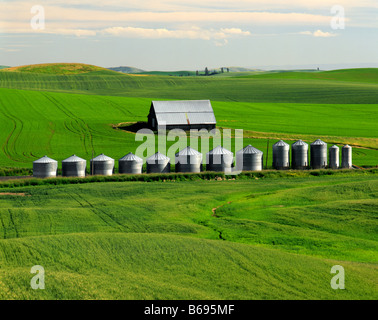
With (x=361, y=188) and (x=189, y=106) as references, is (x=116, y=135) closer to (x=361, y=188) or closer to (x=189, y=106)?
(x=189, y=106)

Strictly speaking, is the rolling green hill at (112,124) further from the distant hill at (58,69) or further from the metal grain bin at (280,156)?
the distant hill at (58,69)

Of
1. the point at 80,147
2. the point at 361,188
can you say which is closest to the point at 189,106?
the point at 80,147

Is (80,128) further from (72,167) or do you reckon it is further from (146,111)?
(72,167)

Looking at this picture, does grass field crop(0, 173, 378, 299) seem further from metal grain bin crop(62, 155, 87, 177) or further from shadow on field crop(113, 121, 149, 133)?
shadow on field crop(113, 121, 149, 133)

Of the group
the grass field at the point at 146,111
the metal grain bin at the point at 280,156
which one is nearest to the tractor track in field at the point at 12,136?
the grass field at the point at 146,111

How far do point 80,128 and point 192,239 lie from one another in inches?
2178

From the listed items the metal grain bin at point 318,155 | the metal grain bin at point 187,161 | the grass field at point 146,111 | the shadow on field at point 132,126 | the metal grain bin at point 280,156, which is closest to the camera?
the metal grain bin at point 187,161

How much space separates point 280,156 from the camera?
62312 mm

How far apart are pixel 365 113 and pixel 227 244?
8445 cm

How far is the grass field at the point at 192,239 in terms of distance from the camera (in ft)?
77.5

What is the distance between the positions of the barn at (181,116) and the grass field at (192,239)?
26.5 m

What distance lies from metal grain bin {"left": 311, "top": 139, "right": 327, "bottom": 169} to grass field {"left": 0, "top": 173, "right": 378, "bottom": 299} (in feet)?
23.5

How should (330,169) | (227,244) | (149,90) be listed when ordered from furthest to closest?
(149,90) < (330,169) < (227,244)

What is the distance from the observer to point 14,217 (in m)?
39.4
